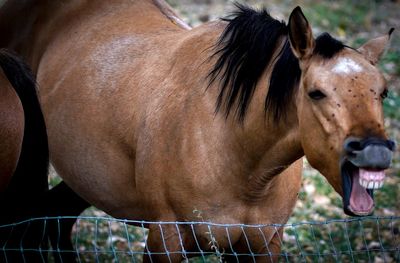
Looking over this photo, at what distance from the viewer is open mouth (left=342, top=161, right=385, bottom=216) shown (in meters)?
3.14

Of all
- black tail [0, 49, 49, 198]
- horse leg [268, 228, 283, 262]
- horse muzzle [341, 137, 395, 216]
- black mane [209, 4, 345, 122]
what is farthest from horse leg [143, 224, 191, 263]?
horse muzzle [341, 137, 395, 216]

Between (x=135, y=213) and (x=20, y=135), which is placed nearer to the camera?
(x=20, y=135)

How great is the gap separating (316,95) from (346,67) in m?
0.18

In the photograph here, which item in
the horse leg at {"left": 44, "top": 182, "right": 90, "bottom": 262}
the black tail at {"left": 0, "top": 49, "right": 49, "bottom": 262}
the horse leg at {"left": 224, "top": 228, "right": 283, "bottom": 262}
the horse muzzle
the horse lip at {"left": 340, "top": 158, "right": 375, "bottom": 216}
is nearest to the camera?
the horse muzzle

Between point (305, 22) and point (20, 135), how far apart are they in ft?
5.32

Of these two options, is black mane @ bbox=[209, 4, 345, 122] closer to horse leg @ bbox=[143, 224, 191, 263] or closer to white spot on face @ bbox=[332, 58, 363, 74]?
white spot on face @ bbox=[332, 58, 363, 74]

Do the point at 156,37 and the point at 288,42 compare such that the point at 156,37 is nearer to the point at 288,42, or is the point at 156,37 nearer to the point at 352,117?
the point at 288,42

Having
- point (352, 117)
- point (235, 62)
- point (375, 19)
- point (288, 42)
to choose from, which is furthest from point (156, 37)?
point (375, 19)

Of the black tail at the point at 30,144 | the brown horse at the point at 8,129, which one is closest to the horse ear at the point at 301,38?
the brown horse at the point at 8,129

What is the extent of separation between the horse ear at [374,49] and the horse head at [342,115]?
0.10m

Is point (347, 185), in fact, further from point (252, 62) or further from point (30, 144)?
point (30, 144)

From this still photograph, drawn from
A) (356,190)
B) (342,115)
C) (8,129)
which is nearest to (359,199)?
(356,190)

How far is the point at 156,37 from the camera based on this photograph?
4.73 m

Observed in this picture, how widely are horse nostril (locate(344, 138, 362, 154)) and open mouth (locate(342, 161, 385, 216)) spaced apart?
0.08 meters
